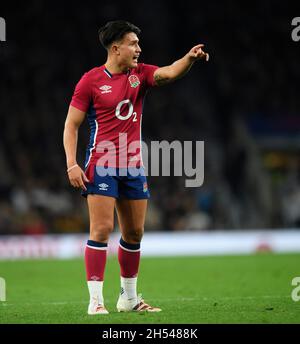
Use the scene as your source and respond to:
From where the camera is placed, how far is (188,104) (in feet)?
76.3

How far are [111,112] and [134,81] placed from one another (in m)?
0.35

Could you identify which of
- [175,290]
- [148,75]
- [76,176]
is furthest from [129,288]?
[175,290]

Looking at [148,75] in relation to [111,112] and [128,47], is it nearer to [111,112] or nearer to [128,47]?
[128,47]

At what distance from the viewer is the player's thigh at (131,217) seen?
23.9 ft

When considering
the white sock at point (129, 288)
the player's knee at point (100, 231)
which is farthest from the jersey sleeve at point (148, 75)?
the white sock at point (129, 288)

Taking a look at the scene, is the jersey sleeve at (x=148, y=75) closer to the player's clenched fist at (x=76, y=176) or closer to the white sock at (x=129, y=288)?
the player's clenched fist at (x=76, y=176)

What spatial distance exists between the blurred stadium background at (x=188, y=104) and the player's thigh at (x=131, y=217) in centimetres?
1176

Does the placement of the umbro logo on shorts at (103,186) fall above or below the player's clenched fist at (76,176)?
below

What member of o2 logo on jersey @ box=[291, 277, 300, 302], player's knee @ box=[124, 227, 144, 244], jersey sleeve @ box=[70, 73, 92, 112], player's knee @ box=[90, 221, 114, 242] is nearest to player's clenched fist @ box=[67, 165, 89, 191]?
player's knee @ box=[90, 221, 114, 242]

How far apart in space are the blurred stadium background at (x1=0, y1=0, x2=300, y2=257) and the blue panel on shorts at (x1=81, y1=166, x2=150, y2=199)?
1190 centimetres

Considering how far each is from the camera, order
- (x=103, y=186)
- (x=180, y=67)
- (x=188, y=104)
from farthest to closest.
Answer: (x=188, y=104)
(x=103, y=186)
(x=180, y=67)

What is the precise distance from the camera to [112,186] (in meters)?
7.11

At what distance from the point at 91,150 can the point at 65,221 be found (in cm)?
1207
